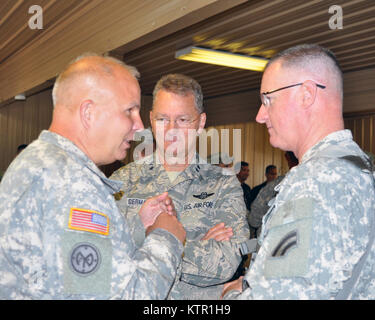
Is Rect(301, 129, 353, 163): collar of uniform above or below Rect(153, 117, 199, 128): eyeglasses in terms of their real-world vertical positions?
below

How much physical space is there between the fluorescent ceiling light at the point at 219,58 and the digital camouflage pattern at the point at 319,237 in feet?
19.3

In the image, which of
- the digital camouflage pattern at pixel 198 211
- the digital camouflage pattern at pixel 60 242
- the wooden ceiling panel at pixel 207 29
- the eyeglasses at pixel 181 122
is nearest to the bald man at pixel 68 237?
the digital camouflage pattern at pixel 60 242

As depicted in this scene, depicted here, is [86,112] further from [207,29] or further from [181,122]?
[207,29]

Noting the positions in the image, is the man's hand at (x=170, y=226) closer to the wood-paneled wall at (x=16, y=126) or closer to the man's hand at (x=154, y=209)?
the man's hand at (x=154, y=209)

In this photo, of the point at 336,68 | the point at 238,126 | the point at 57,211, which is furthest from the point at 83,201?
the point at 238,126

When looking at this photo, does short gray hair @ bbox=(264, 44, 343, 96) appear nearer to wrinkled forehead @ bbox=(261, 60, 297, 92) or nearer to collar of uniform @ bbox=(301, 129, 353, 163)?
wrinkled forehead @ bbox=(261, 60, 297, 92)

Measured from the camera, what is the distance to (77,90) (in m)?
1.55

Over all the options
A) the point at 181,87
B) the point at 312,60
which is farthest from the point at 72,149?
the point at 181,87

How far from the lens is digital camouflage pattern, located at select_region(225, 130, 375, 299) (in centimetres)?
118

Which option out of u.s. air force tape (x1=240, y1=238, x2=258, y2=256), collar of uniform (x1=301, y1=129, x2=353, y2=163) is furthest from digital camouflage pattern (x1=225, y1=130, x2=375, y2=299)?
u.s. air force tape (x1=240, y1=238, x2=258, y2=256)

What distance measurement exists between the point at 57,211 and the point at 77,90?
0.51 m

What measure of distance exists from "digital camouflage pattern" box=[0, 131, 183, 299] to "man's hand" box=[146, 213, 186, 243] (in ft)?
0.84
